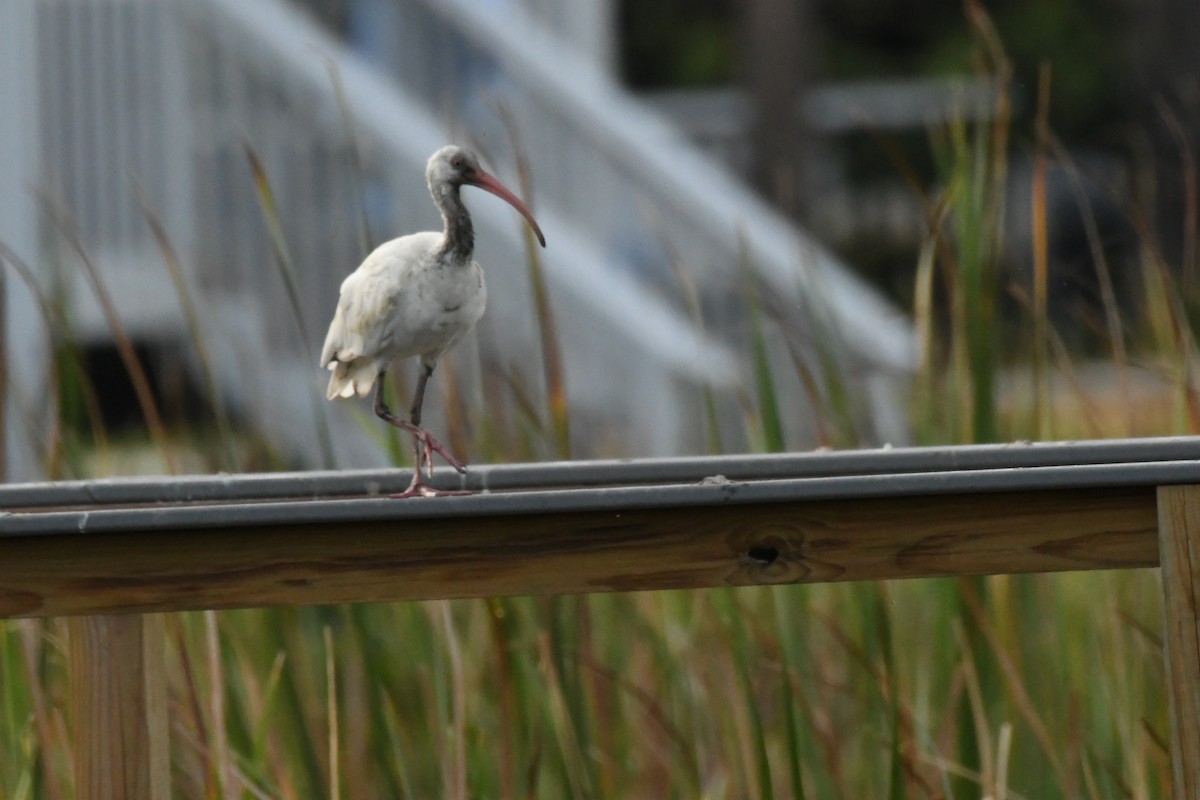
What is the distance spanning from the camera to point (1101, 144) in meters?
22.7

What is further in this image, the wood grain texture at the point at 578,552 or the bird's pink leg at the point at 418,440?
the bird's pink leg at the point at 418,440

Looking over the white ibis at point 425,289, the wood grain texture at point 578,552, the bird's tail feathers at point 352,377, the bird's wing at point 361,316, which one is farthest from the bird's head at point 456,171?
the wood grain texture at point 578,552

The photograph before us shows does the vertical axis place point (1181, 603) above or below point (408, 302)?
below

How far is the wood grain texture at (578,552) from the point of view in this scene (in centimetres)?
204

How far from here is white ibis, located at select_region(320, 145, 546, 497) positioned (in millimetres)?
2307

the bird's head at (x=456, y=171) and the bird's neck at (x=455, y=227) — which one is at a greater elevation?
the bird's head at (x=456, y=171)

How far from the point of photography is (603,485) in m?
2.26

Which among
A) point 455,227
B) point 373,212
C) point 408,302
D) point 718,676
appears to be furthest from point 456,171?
point 373,212

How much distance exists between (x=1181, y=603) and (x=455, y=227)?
1034 mm

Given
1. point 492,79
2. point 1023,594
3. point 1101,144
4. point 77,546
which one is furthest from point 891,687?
point 1101,144

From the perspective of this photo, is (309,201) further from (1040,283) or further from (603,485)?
(603,485)

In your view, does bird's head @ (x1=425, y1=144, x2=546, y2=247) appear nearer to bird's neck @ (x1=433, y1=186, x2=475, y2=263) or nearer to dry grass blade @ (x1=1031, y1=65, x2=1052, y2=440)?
bird's neck @ (x1=433, y1=186, x2=475, y2=263)

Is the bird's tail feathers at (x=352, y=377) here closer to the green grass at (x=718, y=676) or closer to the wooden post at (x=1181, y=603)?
the green grass at (x=718, y=676)

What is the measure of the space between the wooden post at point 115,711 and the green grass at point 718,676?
0.97ft
